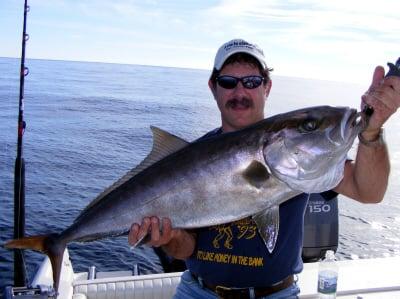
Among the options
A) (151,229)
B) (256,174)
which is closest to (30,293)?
(151,229)

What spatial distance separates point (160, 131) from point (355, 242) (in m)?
11.1

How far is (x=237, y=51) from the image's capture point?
161 inches

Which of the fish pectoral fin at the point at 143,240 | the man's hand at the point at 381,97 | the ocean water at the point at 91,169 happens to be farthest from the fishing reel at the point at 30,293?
the ocean water at the point at 91,169

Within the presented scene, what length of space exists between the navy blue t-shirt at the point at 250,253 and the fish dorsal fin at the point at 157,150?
842 millimetres

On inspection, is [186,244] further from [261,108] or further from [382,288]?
[382,288]

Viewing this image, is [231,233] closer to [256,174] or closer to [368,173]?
[256,174]

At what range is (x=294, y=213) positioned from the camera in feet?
12.1

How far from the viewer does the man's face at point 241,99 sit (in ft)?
13.3

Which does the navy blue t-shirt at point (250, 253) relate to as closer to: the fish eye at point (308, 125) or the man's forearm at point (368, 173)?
the man's forearm at point (368, 173)

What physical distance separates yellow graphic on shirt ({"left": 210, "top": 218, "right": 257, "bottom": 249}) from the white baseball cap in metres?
1.46

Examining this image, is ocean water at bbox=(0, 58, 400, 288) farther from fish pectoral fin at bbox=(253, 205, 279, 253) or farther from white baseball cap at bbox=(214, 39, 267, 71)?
fish pectoral fin at bbox=(253, 205, 279, 253)

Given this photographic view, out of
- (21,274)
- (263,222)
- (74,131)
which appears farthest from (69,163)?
(263,222)

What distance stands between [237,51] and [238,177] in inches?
60.6

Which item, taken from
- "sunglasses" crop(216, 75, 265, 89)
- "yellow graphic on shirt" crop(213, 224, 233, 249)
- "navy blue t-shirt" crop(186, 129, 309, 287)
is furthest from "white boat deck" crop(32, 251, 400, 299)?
"sunglasses" crop(216, 75, 265, 89)
